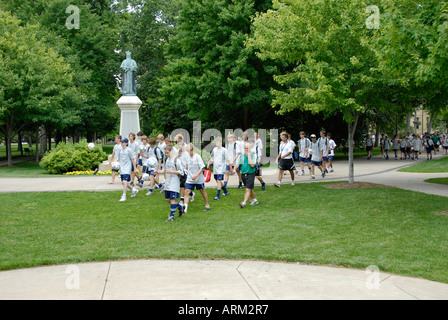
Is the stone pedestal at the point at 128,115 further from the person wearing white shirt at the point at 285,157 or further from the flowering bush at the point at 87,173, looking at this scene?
the person wearing white shirt at the point at 285,157

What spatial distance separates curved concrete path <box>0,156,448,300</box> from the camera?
5066 mm

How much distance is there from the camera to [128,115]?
22.4 meters

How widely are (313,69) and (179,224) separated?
6835 mm

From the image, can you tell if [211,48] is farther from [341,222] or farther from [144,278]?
[144,278]

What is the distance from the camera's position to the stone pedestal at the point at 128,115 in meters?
22.2

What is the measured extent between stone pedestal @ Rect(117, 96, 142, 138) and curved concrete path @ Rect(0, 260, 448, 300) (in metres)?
16.4

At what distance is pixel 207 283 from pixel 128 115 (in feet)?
58.7

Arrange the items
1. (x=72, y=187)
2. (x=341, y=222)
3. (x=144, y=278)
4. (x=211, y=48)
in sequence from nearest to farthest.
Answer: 1. (x=144, y=278)
2. (x=341, y=222)
3. (x=72, y=187)
4. (x=211, y=48)

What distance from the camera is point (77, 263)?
649 cm

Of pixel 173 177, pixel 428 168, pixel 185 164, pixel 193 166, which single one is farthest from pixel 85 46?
pixel 173 177

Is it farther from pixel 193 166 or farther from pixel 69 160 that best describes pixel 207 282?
pixel 69 160

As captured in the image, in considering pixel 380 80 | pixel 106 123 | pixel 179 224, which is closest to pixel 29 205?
pixel 179 224

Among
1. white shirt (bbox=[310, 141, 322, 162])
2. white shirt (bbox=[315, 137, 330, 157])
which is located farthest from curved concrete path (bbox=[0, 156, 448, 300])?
white shirt (bbox=[315, 137, 330, 157])

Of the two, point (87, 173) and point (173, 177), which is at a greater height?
point (173, 177)
